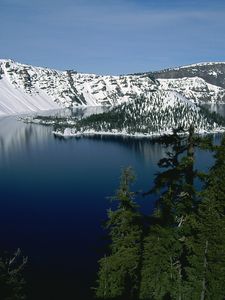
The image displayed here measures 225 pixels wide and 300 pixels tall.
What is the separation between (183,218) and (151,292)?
29.9ft

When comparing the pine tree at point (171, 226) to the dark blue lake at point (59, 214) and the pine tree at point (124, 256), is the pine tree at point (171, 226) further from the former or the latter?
the dark blue lake at point (59, 214)

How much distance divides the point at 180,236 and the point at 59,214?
78.0 metres

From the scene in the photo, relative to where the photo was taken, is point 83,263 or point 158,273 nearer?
point 158,273

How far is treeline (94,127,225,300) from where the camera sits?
2735cm

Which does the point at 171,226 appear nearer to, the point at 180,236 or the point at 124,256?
the point at 180,236

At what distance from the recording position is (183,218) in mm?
28875

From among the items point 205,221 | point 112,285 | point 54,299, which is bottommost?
point 54,299

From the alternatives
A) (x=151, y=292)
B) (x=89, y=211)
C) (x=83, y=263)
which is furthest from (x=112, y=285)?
(x=89, y=211)

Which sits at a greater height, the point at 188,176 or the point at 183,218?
the point at 188,176

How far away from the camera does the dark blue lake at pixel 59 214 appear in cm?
7018

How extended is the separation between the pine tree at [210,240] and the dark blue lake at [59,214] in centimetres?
3588

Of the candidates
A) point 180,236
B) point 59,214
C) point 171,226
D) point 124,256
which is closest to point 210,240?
point 180,236

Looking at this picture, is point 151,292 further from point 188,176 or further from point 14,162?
point 14,162

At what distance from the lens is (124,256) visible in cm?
3541
